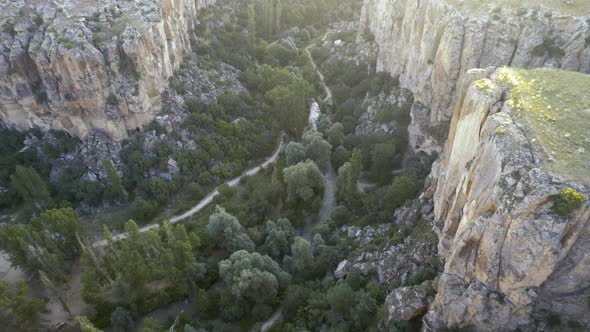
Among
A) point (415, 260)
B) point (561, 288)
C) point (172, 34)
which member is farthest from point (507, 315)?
Answer: point (172, 34)

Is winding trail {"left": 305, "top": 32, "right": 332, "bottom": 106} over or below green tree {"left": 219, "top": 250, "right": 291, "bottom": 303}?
over

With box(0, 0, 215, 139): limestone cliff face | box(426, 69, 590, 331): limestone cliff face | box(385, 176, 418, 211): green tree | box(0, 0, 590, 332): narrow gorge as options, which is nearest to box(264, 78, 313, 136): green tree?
box(0, 0, 590, 332): narrow gorge

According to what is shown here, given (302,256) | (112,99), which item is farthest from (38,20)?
(302,256)

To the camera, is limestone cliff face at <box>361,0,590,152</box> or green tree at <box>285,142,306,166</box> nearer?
limestone cliff face at <box>361,0,590,152</box>

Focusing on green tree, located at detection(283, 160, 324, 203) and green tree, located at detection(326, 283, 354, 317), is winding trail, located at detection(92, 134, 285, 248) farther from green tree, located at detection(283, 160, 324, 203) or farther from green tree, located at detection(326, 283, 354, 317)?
green tree, located at detection(326, 283, 354, 317)

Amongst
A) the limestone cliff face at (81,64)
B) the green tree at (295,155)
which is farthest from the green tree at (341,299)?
the limestone cliff face at (81,64)

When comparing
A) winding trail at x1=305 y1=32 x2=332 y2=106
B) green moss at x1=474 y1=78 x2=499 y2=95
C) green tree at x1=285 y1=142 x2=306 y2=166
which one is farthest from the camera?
winding trail at x1=305 y1=32 x2=332 y2=106

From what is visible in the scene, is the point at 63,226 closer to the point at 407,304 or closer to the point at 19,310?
the point at 19,310
